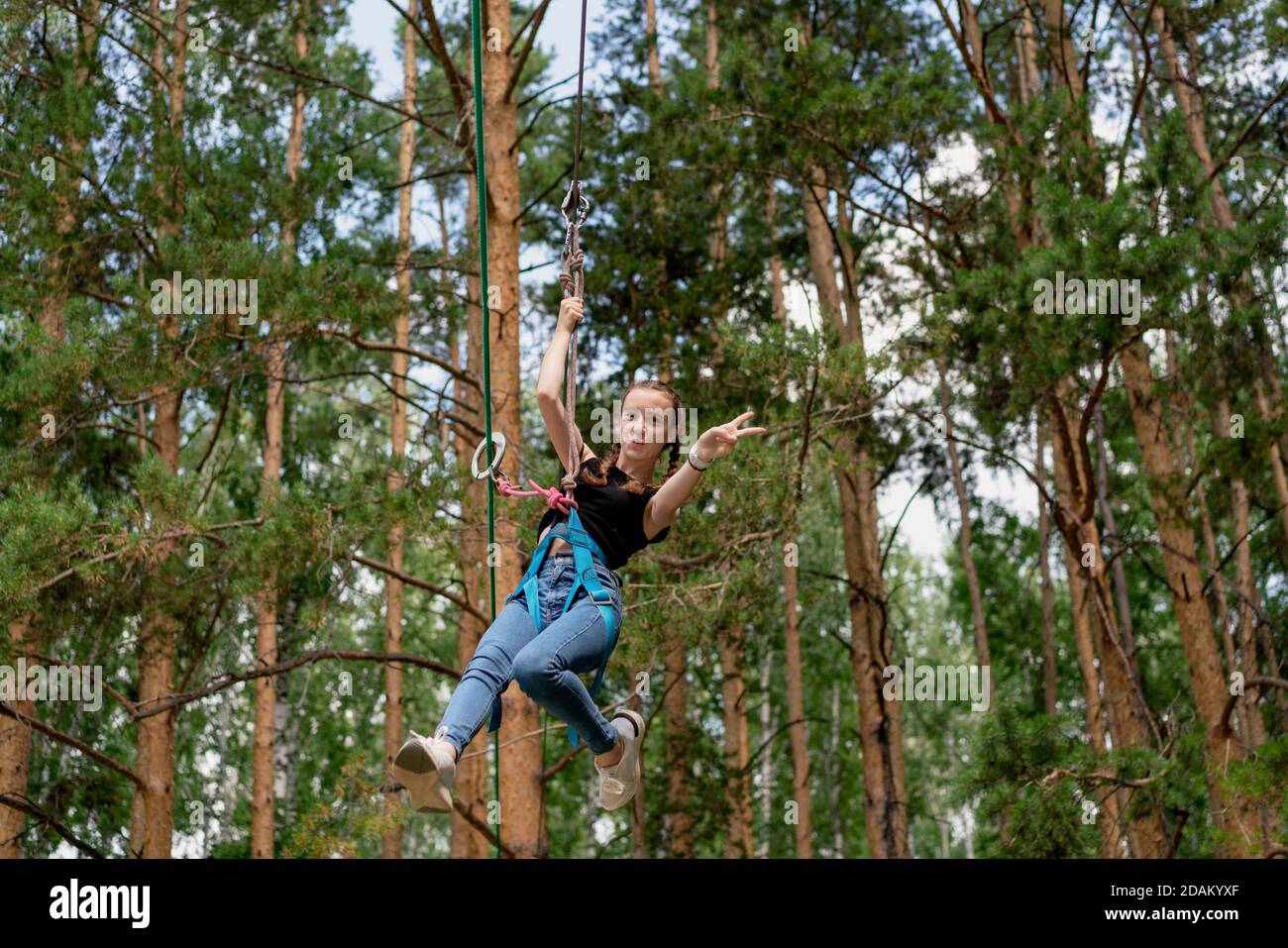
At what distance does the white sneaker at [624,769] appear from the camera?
4715 mm

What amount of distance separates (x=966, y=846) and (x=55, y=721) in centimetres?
2034

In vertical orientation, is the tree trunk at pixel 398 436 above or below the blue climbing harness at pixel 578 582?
above

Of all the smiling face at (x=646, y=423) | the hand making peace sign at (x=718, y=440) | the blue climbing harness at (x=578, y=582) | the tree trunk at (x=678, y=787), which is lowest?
the tree trunk at (x=678, y=787)

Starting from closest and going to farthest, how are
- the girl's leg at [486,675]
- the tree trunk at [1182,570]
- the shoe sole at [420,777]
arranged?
the shoe sole at [420,777] → the girl's leg at [486,675] → the tree trunk at [1182,570]

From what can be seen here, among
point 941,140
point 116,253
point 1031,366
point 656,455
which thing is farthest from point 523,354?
point 656,455

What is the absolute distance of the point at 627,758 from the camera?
4723 millimetres

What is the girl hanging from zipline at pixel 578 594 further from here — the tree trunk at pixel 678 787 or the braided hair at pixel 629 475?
the tree trunk at pixel 678 787

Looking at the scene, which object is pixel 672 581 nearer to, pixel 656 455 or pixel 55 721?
pixel 656 455

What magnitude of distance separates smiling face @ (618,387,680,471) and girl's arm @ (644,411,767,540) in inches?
6.0

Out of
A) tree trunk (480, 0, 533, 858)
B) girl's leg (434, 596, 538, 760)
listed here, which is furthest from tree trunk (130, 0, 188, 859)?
girl's leg (434, 596, 538, 760)

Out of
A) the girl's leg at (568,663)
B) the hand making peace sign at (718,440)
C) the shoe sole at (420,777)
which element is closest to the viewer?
the shoe sole at (420,777)

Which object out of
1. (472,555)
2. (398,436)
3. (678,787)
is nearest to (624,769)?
(472,555)

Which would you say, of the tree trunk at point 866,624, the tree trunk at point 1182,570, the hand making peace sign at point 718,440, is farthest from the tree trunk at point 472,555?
the hand making peace sign at point 718,440

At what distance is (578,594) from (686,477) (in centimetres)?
48
